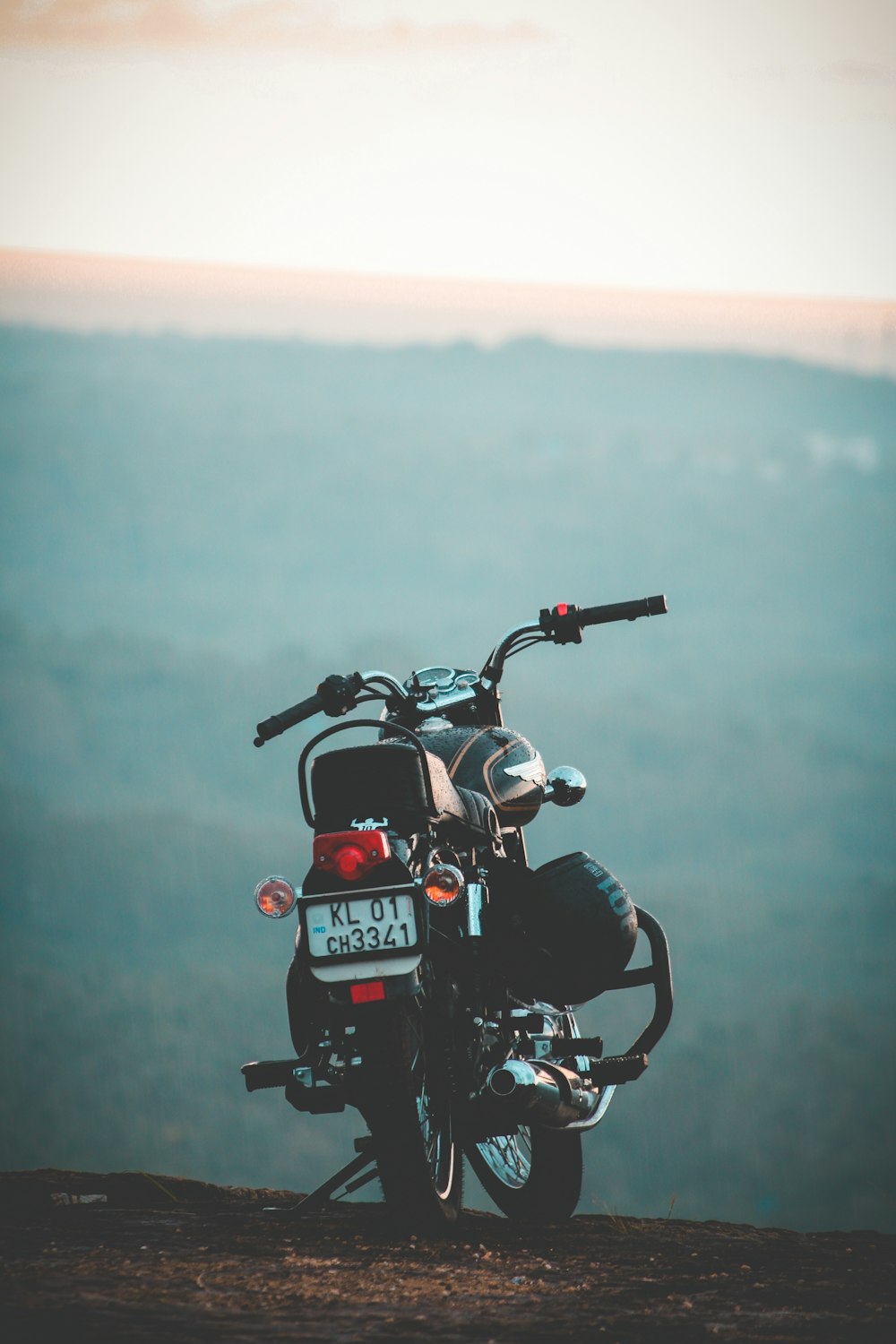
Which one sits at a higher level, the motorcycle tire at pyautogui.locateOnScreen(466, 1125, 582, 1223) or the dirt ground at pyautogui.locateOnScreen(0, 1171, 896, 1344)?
the motorcycle tire at pyautogui.locateOnScreen(466, 1125, 582, 1223)

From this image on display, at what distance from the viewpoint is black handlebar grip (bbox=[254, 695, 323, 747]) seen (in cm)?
503

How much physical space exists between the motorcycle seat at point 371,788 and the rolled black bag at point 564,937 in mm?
669

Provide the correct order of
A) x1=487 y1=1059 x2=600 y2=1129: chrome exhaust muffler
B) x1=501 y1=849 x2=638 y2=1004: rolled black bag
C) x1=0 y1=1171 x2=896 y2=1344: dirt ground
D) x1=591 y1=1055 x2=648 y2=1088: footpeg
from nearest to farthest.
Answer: x1=0 y1=1171 x2=896 y2=1344: dirt ground
x1=487 y1=1059 x2=600 y2=1129: chrome exhaust muffler
x1=501 y1=849 x2=638 y2=1004: rolled black bag
x1=591 y1=1055 x2=648 y2=1088: footpeg

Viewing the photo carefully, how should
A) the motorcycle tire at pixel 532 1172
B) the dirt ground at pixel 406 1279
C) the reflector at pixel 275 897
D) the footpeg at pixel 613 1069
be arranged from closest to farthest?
the dirt ground at pixel 406 1279
the reflector at pixel 275 897
the footpeg at pixel 613 1069
the motorcycle tire at pixel 532 1172

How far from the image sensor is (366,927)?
168 inches

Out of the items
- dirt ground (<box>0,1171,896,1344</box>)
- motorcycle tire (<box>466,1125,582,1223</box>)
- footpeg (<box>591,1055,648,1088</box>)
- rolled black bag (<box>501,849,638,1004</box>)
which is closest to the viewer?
dirt ground (<box>0,1171,896,1344</box>)

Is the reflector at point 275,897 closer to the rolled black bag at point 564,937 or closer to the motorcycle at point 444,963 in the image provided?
the motorcycle at point 444,963

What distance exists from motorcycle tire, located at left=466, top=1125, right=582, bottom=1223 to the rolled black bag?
0.60 m

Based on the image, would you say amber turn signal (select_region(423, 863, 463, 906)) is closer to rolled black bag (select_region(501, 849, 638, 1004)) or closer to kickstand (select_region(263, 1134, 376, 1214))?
rolled black bag (select_region(501, 849, 638, 1004))

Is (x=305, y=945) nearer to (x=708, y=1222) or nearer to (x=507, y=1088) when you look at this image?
(x=507, y=1088)

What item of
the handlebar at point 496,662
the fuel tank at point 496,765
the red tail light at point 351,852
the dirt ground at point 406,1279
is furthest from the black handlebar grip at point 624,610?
the dirt ground at point 406,1279

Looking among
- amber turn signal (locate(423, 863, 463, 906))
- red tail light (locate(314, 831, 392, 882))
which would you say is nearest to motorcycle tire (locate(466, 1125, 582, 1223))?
amber turn signal (locate(423, 863, 463, 906))

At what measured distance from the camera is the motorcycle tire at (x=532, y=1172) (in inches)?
210

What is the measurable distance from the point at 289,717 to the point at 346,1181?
1576mm
